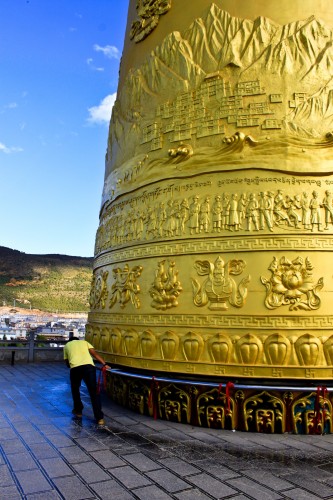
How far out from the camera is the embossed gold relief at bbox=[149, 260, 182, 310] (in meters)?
6.66

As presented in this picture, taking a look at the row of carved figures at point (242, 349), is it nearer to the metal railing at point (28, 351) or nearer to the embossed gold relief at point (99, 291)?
the embossed gold relief at point (99, 291)

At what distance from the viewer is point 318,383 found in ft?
19.3

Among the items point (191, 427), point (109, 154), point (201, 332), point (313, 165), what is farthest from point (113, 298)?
point (313, 165)

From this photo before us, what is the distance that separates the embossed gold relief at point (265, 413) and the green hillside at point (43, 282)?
1058 inches

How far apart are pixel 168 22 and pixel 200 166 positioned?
309 cm

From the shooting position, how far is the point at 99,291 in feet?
27.5

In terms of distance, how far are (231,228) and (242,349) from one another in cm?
181

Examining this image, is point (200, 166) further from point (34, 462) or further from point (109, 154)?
point (34, 462)

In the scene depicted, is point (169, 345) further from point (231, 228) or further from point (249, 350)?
point (231, 228)

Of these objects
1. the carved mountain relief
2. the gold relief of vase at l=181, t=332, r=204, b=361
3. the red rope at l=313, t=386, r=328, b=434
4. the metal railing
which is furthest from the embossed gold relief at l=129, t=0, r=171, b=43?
the metal railing

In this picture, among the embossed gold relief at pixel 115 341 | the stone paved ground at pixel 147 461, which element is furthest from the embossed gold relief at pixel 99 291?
the stone paved ground at pixel 147 461

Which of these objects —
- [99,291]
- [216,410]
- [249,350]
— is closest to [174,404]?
[216,410]

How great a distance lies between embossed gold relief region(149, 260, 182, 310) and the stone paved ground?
1.78 metres

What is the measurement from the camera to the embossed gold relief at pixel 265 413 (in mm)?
5781
